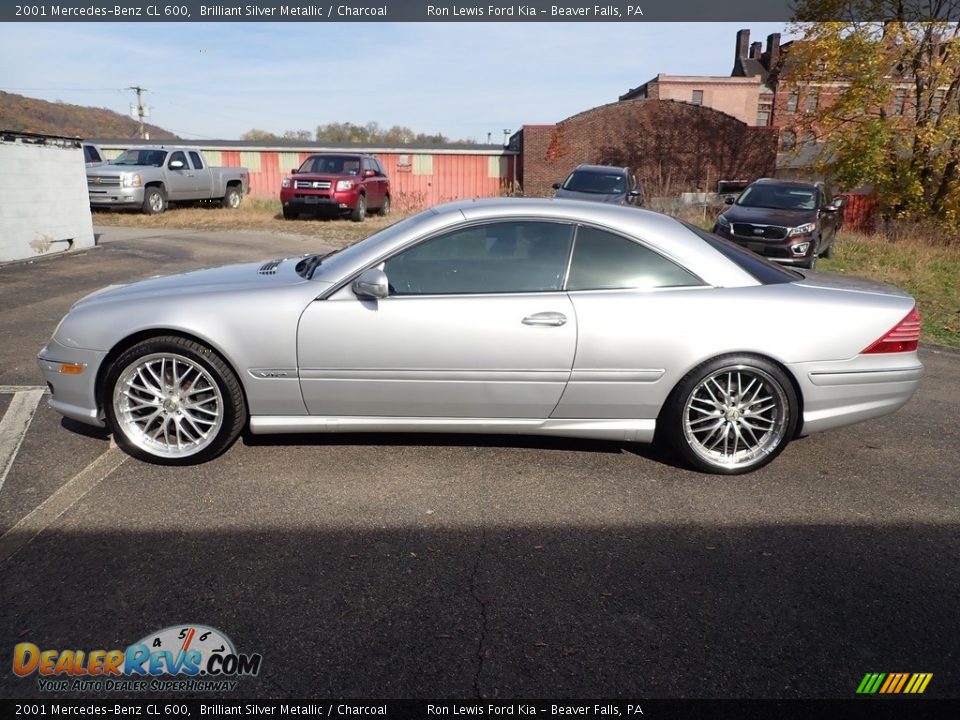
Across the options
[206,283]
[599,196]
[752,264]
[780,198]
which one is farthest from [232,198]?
[752,264]

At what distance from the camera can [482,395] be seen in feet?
12.8

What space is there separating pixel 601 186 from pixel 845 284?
11.4 metres

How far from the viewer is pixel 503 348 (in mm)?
3842

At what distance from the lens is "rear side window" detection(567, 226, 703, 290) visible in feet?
13.0

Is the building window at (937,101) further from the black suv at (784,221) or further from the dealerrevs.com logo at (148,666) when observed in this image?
the dealerrevs.com logo at (148,666)

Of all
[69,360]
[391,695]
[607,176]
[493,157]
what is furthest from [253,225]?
[493,157]

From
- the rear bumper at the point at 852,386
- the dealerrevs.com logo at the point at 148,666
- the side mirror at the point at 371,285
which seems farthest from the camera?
the rear bumper at the point at 852,386

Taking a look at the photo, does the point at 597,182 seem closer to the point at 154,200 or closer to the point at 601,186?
the point at 601,186

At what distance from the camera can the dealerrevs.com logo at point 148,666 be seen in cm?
235

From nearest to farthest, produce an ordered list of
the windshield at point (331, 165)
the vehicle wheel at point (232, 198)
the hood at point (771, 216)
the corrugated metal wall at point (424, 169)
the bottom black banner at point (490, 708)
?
the bottom black banner at point (490, 708) < the hood at point (771, 216) < the windshield at point (331, 165) < the vehicle wheel at point (232, 198) < the corrugated metal wall at point (424, 169)

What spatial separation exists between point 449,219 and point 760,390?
201 centimetres

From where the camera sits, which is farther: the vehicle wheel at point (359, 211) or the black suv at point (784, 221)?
the vehicle wheel at point (359, 211)

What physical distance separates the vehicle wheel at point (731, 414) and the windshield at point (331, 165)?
55.5 ft

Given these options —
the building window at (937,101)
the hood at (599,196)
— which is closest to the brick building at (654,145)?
the building window at (937,101)
